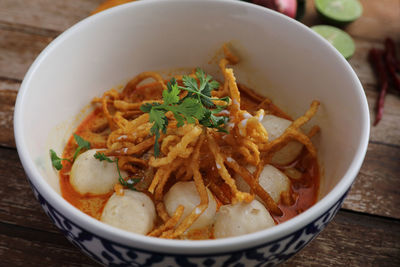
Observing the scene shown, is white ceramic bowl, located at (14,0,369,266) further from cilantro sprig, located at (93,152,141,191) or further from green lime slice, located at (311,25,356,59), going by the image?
green lime slice, located at (311,25,356,59)

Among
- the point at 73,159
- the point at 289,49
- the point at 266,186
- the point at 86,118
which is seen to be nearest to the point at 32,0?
the point at 86,118

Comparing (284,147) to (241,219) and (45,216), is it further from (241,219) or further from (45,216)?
(45,216)

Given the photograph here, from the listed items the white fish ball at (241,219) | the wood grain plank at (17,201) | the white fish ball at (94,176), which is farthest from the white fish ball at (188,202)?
the wood grain plank at (17,201)

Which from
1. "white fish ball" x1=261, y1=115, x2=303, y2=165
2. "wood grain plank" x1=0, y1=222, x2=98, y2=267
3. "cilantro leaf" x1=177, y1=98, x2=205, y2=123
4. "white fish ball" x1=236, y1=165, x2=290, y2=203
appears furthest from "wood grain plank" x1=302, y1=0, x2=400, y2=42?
"wood grain plank" x1=0, y1=222, x2=98, y2=267

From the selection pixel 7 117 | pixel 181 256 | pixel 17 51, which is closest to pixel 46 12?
pixel 17 51

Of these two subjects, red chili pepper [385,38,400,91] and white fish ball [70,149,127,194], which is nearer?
white fish ball [70,149,127,194]

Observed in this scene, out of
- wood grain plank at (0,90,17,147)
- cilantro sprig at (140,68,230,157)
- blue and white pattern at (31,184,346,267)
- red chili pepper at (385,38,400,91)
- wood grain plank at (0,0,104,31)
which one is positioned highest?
cilantro sprig at (140,68,230,157)
